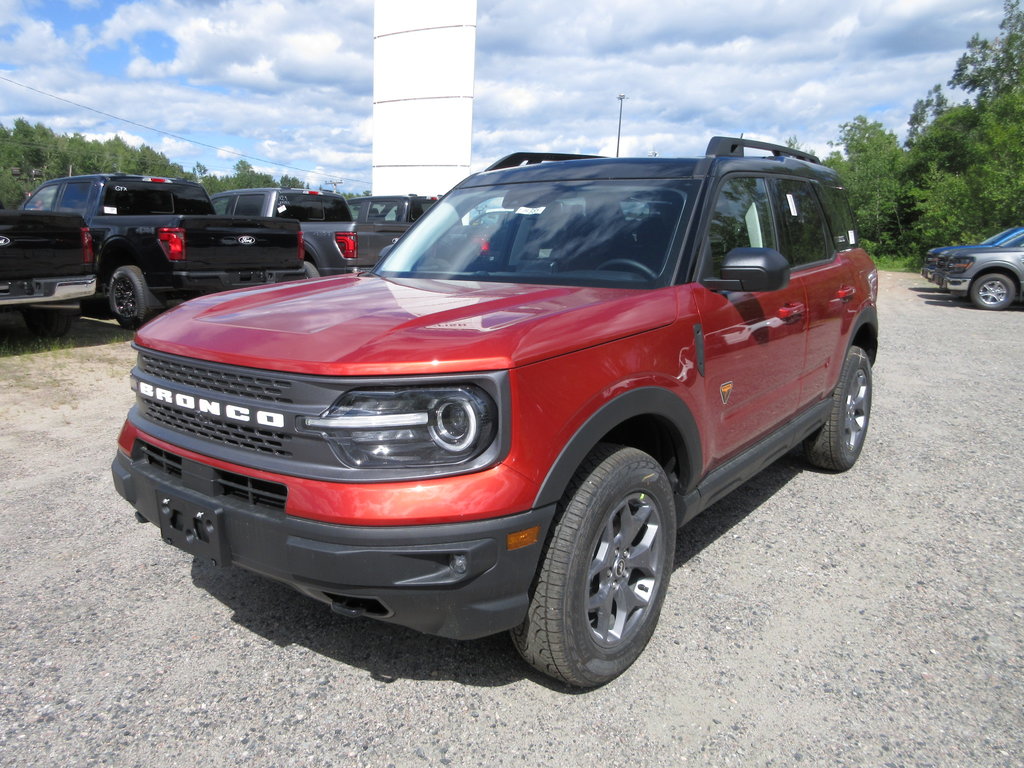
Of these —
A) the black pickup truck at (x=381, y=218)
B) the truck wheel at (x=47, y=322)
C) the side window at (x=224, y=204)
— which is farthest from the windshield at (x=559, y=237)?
the side window at (x=224, y=204)

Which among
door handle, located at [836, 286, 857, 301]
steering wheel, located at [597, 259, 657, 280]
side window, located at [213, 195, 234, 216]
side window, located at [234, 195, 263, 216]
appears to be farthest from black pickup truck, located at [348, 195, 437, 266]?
steering wheel, located at [597, 259, 657, 280]

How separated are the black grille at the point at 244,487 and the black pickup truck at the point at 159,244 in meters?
7.32

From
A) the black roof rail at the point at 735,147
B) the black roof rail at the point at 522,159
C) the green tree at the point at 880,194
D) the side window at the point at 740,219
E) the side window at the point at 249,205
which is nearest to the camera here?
Answer: the side window at the point at 740,219

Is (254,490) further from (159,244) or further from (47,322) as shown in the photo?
(47,322)

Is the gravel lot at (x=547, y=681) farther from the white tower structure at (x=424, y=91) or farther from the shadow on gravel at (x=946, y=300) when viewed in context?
the white tower structure at (x=424, y=91)

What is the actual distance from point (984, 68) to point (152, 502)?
218 ft

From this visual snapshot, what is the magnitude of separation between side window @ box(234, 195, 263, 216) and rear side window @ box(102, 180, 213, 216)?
118 cm

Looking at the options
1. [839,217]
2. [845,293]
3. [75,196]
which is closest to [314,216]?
[75,196]

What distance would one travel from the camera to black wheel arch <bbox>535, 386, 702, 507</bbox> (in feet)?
7.64

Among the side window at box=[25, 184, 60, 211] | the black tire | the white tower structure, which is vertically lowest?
the black tire

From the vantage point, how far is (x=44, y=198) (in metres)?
11.0

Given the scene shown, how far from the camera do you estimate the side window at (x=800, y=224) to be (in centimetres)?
408

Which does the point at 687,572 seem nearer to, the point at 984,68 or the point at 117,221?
the point at 117,221

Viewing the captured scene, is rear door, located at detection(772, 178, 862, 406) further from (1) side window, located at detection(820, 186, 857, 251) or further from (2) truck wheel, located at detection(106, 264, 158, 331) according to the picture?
(2) truck wheel, located at detection(106, 264, 158, 331)
